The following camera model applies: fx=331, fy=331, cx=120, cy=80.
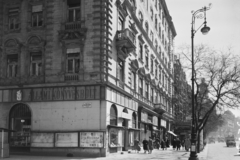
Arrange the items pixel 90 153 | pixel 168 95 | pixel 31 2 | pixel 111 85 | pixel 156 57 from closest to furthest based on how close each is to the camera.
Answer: pixel 90 153, pixel 111 85, pixel 31 2, pixel 156 57, pixel 168 95

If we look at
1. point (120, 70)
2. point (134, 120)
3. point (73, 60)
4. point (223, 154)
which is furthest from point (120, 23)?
point (223, 154)

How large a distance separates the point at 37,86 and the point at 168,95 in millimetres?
39082

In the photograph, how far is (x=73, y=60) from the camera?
85.8ft

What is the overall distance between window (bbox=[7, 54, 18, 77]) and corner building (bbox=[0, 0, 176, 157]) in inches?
1.9

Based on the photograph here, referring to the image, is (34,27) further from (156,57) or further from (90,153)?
(156,57)

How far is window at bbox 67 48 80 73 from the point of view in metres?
26.0

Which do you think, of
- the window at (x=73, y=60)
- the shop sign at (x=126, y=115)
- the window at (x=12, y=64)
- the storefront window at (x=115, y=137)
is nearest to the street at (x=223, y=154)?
the storefront window at (x=115, y=137)

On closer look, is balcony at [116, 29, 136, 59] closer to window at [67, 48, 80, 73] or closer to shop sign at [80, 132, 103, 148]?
window at [67, 48, 80, 73]

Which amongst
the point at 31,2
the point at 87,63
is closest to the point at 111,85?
the point at 87,63

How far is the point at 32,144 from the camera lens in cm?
2580

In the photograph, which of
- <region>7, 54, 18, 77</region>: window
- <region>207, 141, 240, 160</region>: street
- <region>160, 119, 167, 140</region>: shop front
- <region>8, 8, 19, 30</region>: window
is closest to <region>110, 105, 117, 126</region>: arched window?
<region>207, 141, 240, 160</region>: street

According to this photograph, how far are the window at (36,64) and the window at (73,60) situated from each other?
2598 mm

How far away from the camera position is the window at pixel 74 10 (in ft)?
87.2

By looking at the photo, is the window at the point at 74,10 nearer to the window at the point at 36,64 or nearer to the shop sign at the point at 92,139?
the window at the point at 36,64
